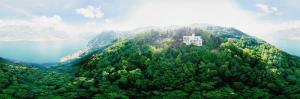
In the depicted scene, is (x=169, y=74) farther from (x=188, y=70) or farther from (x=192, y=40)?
(x=192, y=40)

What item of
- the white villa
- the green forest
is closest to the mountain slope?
the green forest

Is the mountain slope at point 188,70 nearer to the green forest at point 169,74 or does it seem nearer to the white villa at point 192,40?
the green forest at point 169,74

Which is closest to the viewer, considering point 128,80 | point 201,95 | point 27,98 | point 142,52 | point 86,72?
point 27,98

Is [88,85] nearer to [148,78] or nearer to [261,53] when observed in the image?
[148,78]

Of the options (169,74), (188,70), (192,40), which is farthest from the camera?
(192,40)

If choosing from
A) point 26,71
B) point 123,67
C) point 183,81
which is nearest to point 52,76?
point 26,71

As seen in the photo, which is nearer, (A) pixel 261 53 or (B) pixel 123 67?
(B) pixel 123 67

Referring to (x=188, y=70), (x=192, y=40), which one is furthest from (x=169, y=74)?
(x=192, y=40)

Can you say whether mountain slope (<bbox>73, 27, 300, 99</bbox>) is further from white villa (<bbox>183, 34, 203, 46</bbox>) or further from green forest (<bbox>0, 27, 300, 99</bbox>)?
white villa (<bbox>183, 34, 203, 46</bbox>)
